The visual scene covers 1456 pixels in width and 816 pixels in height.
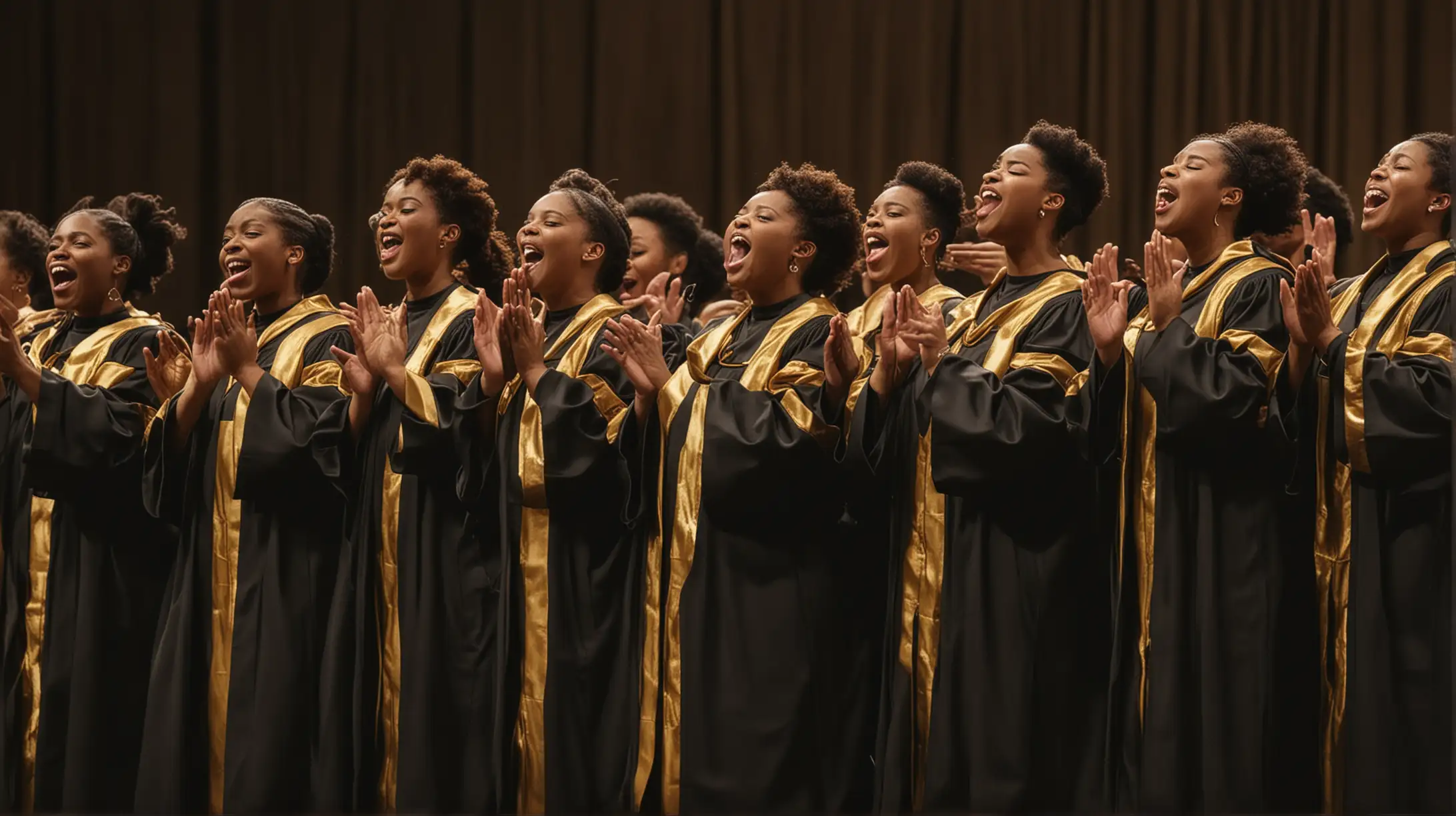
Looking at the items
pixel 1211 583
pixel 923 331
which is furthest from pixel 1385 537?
pixel 923 331

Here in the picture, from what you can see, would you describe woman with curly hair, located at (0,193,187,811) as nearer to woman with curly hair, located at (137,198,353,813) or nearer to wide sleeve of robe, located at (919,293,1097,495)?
woman with curly hair, located at (137,198,353,813)

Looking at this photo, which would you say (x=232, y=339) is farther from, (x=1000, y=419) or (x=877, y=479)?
(x=1000, y=419)

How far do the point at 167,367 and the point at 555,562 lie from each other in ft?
4.90

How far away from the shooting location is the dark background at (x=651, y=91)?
274 inches

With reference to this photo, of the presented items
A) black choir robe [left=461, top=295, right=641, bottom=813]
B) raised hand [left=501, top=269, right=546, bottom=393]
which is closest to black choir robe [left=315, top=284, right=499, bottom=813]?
black choir robe [left=461, top=295, right=641, bottom=813]

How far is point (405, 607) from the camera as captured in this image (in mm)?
4645

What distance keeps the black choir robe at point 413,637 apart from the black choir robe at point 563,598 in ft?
0.35

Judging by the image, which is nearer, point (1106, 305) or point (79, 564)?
point (1106, 305)

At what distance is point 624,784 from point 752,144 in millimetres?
4013

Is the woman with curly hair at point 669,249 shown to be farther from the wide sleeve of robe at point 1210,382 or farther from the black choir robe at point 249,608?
the wide sleeve of robe at point 1210,382

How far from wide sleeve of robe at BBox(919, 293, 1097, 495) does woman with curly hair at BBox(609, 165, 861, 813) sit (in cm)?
34

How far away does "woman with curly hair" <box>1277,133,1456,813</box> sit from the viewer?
386 centimetres

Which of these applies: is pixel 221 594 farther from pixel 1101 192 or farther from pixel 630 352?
pixel 1101 192

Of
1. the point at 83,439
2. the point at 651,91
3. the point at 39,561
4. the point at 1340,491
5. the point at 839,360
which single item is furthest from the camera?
the point at 651,91
